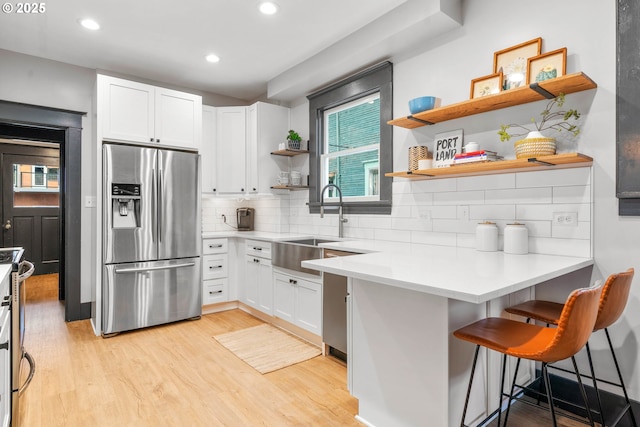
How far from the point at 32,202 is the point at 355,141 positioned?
607 centimetres

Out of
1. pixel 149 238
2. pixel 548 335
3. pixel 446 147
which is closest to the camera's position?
pixel 548 335

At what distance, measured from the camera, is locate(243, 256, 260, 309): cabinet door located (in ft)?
12.2

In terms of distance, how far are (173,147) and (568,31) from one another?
338cm

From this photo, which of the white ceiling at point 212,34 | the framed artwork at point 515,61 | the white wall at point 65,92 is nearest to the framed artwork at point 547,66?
the framed artwork at point 515,61

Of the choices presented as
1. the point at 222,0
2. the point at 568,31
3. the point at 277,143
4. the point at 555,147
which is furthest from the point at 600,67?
the point at 277,143

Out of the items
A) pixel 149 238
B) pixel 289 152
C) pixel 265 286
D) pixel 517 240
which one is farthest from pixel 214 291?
pixel 517 240

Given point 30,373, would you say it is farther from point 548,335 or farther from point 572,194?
point 572,194

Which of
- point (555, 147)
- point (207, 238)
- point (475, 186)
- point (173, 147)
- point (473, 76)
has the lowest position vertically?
point (207, 238)

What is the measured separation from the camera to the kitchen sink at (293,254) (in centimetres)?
293

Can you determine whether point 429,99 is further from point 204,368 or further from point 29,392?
point 29,392

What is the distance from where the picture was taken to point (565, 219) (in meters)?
2.10

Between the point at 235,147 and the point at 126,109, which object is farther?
the point at 235,147

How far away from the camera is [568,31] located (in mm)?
2092

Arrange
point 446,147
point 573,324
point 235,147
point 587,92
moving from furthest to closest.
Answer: point 235,147 < point 446,147 < point 587,92 < point 573,324
